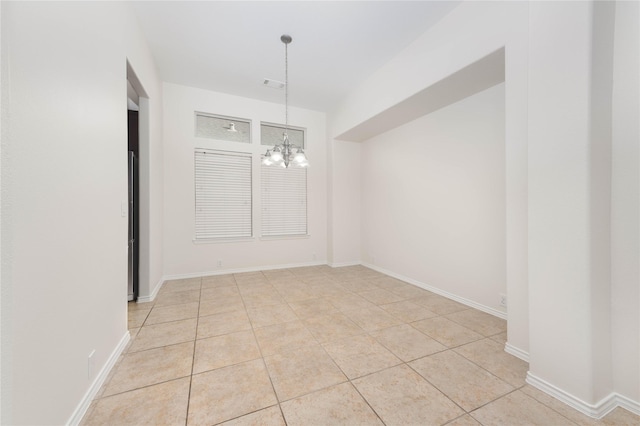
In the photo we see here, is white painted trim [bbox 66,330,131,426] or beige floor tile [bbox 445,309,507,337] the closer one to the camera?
white painted trim [bbox 66,330,131,426]

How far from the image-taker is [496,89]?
2865mm

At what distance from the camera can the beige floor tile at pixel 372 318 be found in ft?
8.77

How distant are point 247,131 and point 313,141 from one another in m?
1.43

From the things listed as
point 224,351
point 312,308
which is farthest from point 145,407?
point 312,308

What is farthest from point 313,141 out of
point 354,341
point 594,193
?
point 594,193

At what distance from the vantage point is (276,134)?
205 inches

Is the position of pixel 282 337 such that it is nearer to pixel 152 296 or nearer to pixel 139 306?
pixel 139 306

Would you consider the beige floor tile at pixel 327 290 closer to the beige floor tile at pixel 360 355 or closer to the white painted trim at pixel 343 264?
the white painted trim at pixel 343 264

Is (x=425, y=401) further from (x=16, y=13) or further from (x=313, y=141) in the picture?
(x=313, y=141)

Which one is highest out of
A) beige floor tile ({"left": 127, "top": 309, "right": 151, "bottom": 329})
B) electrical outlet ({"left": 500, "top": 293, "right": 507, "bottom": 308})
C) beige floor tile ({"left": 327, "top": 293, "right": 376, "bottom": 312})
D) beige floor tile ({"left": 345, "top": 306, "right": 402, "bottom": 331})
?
electrical outlet ({"left": 500, "top": 293, "right": 507, "bottom": 308})

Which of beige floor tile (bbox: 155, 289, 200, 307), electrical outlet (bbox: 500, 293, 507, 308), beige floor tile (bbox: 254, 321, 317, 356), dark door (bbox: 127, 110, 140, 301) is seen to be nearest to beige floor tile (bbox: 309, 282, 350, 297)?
beige floor tile (bbox: 254, 321, 317, 356)

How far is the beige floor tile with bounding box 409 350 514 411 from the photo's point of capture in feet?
5.42

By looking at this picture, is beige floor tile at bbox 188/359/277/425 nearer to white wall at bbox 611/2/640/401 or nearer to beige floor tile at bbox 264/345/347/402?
beige floor tile at bbox 264/345/347/402

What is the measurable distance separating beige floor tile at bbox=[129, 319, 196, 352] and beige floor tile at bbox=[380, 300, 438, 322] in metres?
2.25
